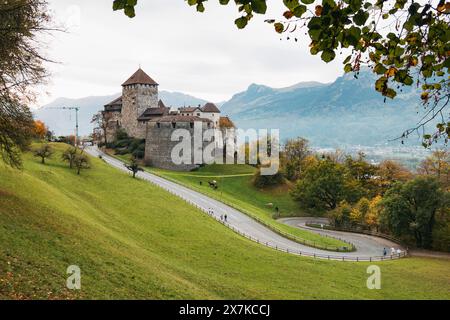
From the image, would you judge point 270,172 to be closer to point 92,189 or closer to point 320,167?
point 320,167

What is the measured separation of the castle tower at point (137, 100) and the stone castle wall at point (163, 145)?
9125 millimetres

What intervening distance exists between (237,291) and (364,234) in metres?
42.6

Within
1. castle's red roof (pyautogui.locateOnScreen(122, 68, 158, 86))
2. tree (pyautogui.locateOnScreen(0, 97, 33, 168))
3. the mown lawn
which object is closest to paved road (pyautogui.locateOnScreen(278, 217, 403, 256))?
the mown lawn

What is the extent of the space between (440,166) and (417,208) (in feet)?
53.6

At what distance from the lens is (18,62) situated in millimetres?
A: 18703

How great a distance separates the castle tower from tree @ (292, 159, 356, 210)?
127 feet

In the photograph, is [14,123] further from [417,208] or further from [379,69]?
[417,208]

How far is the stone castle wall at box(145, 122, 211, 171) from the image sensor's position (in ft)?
255

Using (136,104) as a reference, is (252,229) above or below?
below

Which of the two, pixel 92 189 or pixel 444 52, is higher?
pixel 444 52

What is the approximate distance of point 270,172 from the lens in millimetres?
74875

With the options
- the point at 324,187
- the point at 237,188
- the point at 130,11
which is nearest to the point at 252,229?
the point at 324,187

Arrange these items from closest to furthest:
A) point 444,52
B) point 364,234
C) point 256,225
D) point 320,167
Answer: point 444,52
point 256,225
point 364,234
point 320,167
